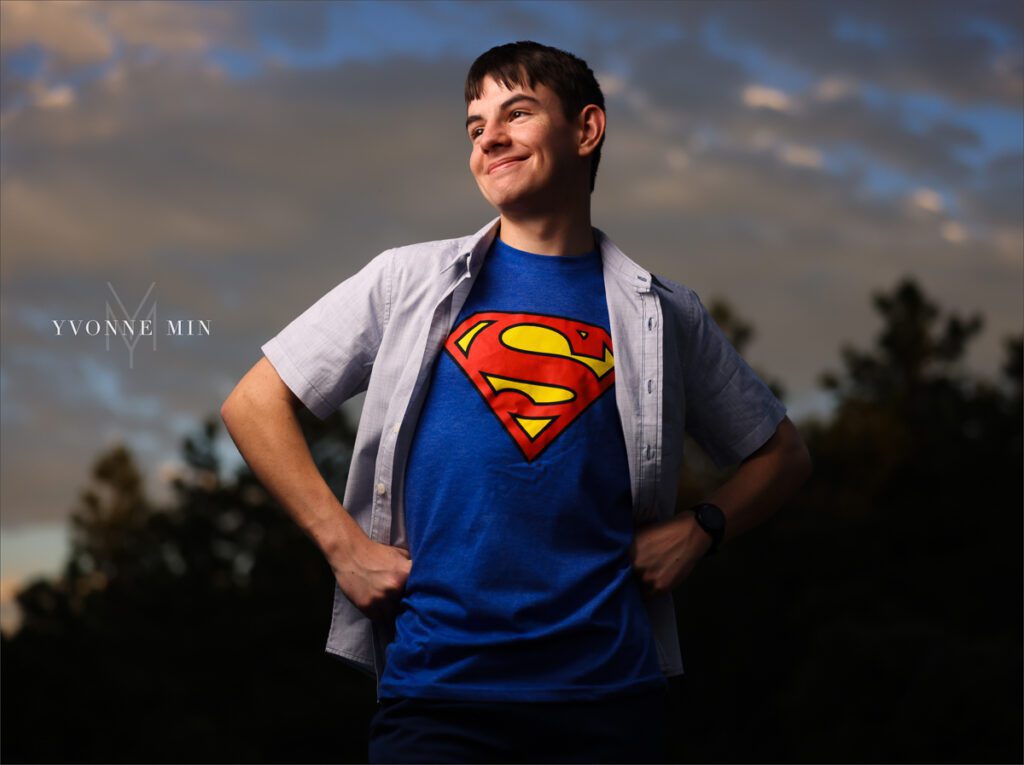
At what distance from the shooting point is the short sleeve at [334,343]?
2408 mm

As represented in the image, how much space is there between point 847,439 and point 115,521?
1291 centimetres

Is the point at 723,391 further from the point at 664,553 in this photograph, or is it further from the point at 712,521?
the point at 664,553

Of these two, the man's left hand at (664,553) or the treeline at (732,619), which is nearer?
the man's left hand at (664,553)

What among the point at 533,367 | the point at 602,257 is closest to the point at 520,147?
the point at 602,257

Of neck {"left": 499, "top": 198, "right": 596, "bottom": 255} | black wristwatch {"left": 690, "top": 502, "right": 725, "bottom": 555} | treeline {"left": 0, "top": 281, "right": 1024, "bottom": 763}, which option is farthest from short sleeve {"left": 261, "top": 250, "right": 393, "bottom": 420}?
treeline {"left": 0, "top": 281, "right": 1024, "bottom": 763}

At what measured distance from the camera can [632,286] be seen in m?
2.52

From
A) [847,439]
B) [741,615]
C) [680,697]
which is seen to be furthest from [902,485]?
[680,697]

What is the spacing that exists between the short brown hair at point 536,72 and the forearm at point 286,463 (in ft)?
2.46

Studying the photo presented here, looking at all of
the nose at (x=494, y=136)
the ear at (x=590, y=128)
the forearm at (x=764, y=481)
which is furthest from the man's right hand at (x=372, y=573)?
the ear at (x=590, y=128)

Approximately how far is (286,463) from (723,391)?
92 cm

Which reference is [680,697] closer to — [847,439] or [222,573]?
[847,439]

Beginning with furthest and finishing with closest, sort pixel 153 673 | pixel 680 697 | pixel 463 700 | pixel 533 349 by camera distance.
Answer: pixel 680 697, pixel 153 673, pixel 533 349, pixel 463 700

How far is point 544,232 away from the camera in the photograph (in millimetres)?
2502

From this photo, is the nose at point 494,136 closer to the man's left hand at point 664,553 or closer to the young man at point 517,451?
the young man at point 517,451
